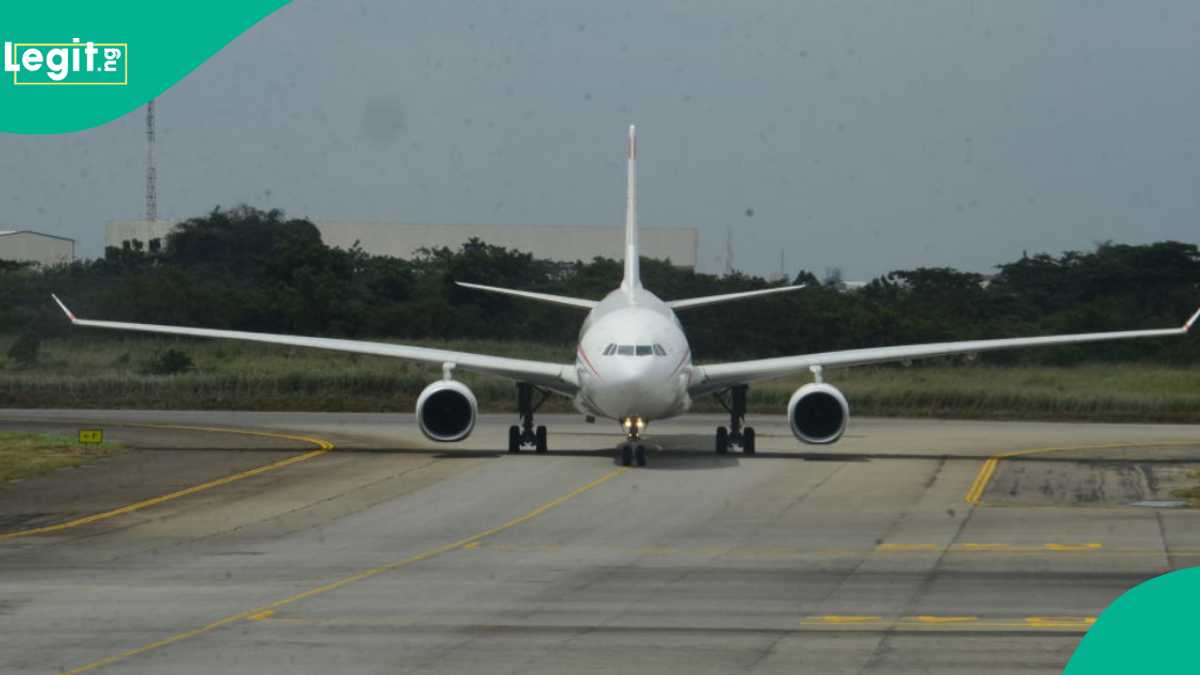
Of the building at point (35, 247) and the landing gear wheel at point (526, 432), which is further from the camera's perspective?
the building at point (35, 247)

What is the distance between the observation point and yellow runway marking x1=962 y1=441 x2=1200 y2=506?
30625 millimetres

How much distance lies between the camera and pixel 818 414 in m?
35.7

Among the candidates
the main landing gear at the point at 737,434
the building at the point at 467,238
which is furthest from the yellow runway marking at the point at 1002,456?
the building at the point at 467,238

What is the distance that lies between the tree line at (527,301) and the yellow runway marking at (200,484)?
17184mm

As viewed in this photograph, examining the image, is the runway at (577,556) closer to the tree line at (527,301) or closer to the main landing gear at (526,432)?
the main landing gear at (526,432)

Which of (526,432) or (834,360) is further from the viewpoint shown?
(526,432)

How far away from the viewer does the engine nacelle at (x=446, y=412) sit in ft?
117

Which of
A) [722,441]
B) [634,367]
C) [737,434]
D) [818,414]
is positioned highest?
[634,367]

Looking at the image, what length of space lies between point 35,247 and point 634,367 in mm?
75838

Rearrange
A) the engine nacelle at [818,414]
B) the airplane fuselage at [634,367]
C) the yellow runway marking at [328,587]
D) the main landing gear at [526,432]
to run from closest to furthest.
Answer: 1. the yellow runway marking at [328,587]
2. the airplane fuselage at [634,367]
3. the engine nacelle at [818,414]
4. the main landing gear at [526,432]

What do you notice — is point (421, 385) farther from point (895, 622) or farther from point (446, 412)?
point (895, 622)

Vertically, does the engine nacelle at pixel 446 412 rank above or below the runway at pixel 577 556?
above

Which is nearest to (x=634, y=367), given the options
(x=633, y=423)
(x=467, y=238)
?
(x=633, y=423)

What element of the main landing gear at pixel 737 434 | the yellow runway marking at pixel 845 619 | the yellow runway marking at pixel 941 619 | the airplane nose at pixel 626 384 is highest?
the airplane nose at pixel 626 384
